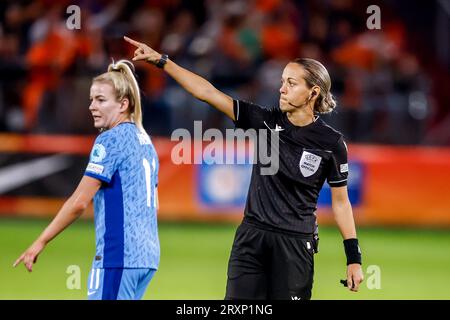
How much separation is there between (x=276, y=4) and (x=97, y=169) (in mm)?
12006

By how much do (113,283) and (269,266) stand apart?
1.21 m

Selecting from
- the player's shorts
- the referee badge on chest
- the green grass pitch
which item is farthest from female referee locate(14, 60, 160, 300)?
the green grass pitch

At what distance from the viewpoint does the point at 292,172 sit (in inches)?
263

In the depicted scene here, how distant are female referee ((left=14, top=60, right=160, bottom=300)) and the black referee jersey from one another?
2.80ft

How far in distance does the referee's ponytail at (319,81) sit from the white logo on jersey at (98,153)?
4.99 feet

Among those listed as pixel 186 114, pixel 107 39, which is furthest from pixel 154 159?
pixel 107 39

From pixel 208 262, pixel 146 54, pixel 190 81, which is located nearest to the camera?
pixel 146 54

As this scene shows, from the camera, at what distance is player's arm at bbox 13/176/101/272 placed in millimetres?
5797

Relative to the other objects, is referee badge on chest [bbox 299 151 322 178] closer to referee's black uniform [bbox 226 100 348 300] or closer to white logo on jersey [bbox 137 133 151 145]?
referee's black uniform [bbox 226 100 348 300]

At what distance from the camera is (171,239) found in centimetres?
1362
